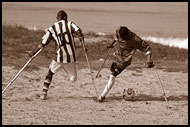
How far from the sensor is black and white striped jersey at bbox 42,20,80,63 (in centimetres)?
1190

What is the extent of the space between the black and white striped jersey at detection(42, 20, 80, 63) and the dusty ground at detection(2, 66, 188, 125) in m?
1.06

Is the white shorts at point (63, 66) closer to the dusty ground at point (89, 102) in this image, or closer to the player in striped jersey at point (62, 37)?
the player in striped jersey at point (62, 37)

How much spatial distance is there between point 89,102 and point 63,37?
162cm

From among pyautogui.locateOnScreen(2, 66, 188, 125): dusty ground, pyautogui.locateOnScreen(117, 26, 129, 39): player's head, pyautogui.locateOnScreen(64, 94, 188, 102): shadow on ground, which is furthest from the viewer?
pyautogui.locateOnScreen(64, 94, 188, 102): shadow on ground

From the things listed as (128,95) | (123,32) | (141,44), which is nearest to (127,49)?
(141,44)

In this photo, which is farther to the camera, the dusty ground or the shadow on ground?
the shadow on ground

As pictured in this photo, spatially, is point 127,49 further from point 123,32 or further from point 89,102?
point 89,102

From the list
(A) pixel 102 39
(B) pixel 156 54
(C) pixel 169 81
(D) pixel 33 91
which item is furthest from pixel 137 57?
(D) pixel 33 91

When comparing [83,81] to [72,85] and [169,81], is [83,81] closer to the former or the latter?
[72,85]

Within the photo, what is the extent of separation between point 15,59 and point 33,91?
469cm

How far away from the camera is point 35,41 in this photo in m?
21.3

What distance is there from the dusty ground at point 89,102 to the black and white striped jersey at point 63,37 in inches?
41.6

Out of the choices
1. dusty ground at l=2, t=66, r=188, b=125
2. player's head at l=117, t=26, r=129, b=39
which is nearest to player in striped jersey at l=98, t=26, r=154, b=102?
player's head at l=117, t=26, r=129, b=39

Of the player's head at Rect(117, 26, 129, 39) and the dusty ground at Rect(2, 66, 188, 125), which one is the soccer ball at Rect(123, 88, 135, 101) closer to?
the dusty ground at Rect(2, 66, 188, 125)
